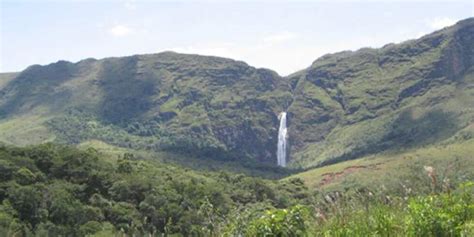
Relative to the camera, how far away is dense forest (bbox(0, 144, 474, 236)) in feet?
33.6

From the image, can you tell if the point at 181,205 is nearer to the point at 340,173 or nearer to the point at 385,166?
the point at 340,173

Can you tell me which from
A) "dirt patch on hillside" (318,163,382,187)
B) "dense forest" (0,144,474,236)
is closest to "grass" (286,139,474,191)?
"dirt patch on hillside" (318,163,382,187)

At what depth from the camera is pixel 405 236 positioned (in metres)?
9.80

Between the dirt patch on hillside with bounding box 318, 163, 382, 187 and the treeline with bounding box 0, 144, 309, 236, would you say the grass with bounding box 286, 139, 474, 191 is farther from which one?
the treeline with bounding box 0, 144, 309, 236

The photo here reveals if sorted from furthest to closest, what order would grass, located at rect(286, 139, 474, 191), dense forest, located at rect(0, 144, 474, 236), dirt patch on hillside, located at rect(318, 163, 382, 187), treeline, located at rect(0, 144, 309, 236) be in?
dirt patch on hillside, located at rect(318, 163, 382, 187), grass, located at rect(286, 139, 474, 191), treeline, located at rect(0, 144, 309, 236), dense forest, located at rect(0, 144, 474, 236)

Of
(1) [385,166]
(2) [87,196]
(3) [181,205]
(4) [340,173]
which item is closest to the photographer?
(3) [181,205]

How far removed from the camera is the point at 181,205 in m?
70.6

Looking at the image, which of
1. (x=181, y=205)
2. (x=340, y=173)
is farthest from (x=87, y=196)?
(x=340, y=173)

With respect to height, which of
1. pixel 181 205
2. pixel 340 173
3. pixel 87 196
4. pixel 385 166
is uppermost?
pixel 87 196

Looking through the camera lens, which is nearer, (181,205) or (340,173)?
(181,205)

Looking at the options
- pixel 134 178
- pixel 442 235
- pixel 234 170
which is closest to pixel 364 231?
pixel 442 235

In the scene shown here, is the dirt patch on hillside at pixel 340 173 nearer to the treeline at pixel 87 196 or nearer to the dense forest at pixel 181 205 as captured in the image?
the dense forest at pixel 181 205

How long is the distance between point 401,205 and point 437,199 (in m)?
1.13

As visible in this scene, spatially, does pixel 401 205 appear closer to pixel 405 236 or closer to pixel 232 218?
pixel 405 236
